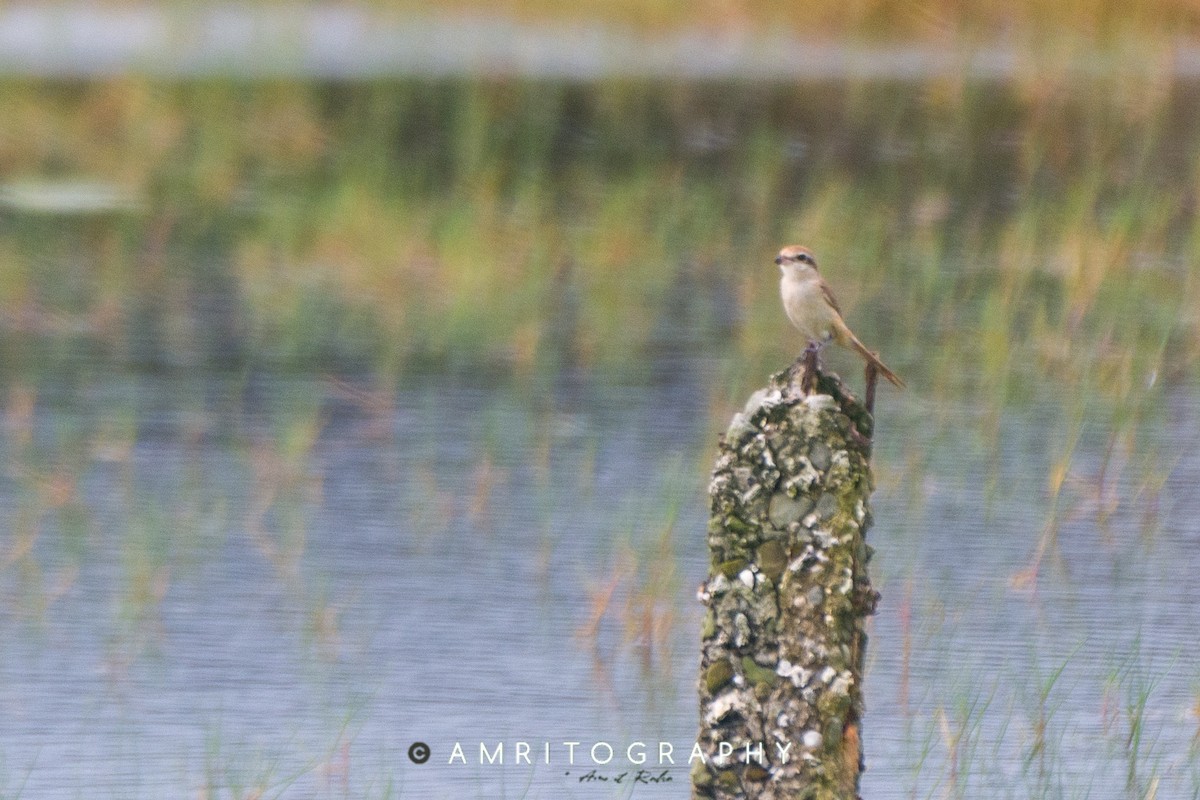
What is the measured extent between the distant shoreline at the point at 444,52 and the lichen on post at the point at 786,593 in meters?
10.7

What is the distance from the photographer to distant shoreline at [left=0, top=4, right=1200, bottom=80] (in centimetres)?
1409

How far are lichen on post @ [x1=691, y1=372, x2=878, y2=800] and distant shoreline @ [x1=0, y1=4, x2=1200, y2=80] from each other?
10734 millimetres

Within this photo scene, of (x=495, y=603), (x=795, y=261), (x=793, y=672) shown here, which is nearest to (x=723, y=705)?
(x=793, y=672)

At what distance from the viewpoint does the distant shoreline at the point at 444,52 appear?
46.2 ft

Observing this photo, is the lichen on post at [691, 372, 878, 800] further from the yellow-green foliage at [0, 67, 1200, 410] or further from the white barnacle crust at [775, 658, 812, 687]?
the yellow-green foliage at [0, 67, 1200, 410]

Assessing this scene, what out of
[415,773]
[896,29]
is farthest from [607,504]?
[896,29]

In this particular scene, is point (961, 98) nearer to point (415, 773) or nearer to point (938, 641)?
point (938, 641)

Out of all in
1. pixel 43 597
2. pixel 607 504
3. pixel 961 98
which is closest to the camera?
pixel 43 597

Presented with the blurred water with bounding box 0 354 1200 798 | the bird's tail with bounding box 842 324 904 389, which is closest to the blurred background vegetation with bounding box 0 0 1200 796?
the blurred water with bounding box 0 354 1200 798

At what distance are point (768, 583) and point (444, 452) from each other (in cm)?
353

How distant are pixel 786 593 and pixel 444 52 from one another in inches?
477

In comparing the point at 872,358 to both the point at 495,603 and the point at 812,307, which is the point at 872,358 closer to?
the point at 812,307

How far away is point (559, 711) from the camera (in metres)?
4.79

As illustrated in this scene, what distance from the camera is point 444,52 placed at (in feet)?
49.3
